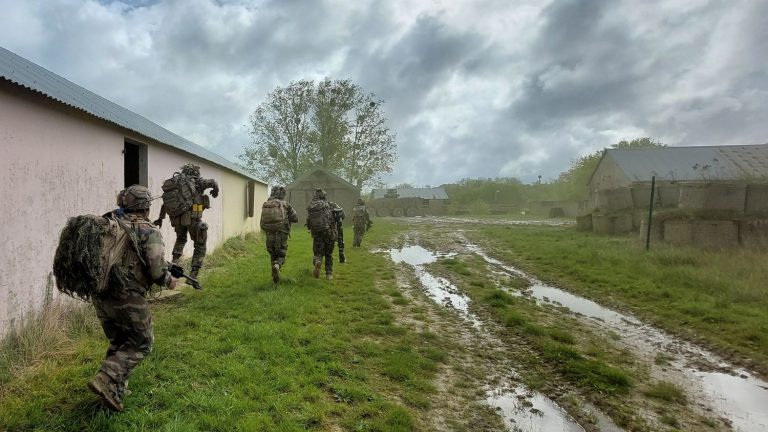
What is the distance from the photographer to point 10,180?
13.5ft

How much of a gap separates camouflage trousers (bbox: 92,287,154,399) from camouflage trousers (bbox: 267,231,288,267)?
14.3ft

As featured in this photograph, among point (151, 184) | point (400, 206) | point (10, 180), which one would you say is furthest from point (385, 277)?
point (400, 206)

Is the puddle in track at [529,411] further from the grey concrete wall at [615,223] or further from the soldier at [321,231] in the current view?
the grey concrete wall at [615,223]

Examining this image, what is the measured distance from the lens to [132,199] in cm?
344

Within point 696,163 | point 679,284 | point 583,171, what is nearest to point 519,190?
point 583,171

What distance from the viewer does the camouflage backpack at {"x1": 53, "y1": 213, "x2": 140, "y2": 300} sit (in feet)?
9.45

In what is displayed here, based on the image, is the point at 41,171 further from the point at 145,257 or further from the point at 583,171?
the point at 583,171

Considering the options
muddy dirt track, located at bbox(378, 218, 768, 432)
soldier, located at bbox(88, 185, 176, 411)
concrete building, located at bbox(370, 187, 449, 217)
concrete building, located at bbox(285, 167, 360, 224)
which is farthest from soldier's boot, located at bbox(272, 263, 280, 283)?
concrete building, located at bbox(370, 187, 449, 217)

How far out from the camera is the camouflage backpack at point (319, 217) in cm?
848

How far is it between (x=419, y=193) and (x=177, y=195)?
48573mm

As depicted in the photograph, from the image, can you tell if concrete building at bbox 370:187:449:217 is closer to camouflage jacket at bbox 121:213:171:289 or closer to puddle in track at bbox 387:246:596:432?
puddle in track at bbox 387:246:596:432

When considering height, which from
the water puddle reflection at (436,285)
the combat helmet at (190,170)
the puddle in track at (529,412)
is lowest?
the water puddle reflection at (436,285)

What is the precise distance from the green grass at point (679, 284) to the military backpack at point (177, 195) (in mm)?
7586

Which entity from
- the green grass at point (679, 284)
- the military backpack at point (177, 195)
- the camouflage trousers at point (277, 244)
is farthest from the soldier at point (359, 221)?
the military backpack at point (177, 195)
